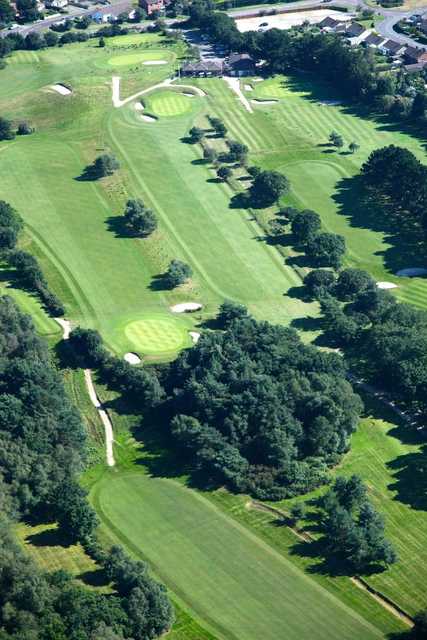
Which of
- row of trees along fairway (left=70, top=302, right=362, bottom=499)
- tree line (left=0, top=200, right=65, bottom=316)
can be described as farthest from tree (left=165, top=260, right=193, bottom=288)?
row of trees along fairway (left=70, top=302, right=362, bottom=499)

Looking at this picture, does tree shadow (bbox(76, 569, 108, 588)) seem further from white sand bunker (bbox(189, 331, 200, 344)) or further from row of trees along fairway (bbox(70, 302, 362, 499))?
white sand bunker (bbox(189, 331, 200, 344))

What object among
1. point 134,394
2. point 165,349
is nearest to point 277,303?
point 165,349

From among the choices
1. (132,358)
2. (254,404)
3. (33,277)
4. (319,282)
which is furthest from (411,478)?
(33,277)

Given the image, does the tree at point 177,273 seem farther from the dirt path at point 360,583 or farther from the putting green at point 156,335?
the dirt path at point 360,583

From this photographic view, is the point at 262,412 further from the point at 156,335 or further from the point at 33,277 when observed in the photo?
the point at 33,277

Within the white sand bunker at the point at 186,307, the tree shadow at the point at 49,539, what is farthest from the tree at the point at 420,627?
the white sand bunker at the point at 186,307
